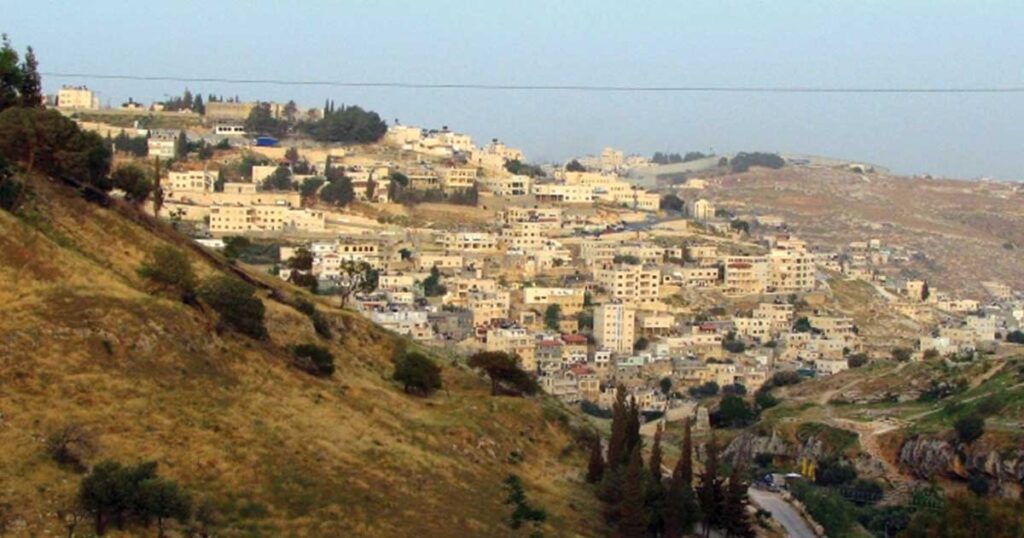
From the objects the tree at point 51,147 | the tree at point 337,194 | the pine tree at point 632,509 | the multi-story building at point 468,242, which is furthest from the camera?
the tree at point 337,194

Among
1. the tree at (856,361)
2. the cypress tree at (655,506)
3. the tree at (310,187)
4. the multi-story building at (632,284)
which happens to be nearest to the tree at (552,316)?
the multi-story building at (632,284)

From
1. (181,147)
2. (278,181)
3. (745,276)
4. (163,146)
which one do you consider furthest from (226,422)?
A: (181,147)

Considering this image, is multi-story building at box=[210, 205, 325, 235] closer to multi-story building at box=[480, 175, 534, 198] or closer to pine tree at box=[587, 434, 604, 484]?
multi-story building at box=[480, 175, 534, 198]

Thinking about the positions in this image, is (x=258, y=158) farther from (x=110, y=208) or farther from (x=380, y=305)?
(x=110, y=208)

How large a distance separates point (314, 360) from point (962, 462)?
17034 millimetres

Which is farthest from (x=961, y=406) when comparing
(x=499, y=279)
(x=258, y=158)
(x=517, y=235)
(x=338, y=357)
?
(x=258, y=158)

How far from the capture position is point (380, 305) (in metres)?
55.3

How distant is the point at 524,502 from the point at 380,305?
3433 cm

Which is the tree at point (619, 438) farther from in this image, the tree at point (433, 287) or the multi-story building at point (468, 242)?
the multi-story building at point (468, 242)

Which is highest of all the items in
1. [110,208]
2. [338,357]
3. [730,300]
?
[110,208]

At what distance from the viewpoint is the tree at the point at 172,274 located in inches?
964

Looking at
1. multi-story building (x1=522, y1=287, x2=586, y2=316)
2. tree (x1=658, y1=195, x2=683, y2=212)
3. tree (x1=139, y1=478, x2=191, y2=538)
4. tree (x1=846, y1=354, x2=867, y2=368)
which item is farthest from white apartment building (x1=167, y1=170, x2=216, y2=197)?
tree (x1=139, y1=478, x2=191, y2=538)

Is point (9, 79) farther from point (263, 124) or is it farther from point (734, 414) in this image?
point (263, 124)

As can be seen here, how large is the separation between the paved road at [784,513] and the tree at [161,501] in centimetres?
1477
